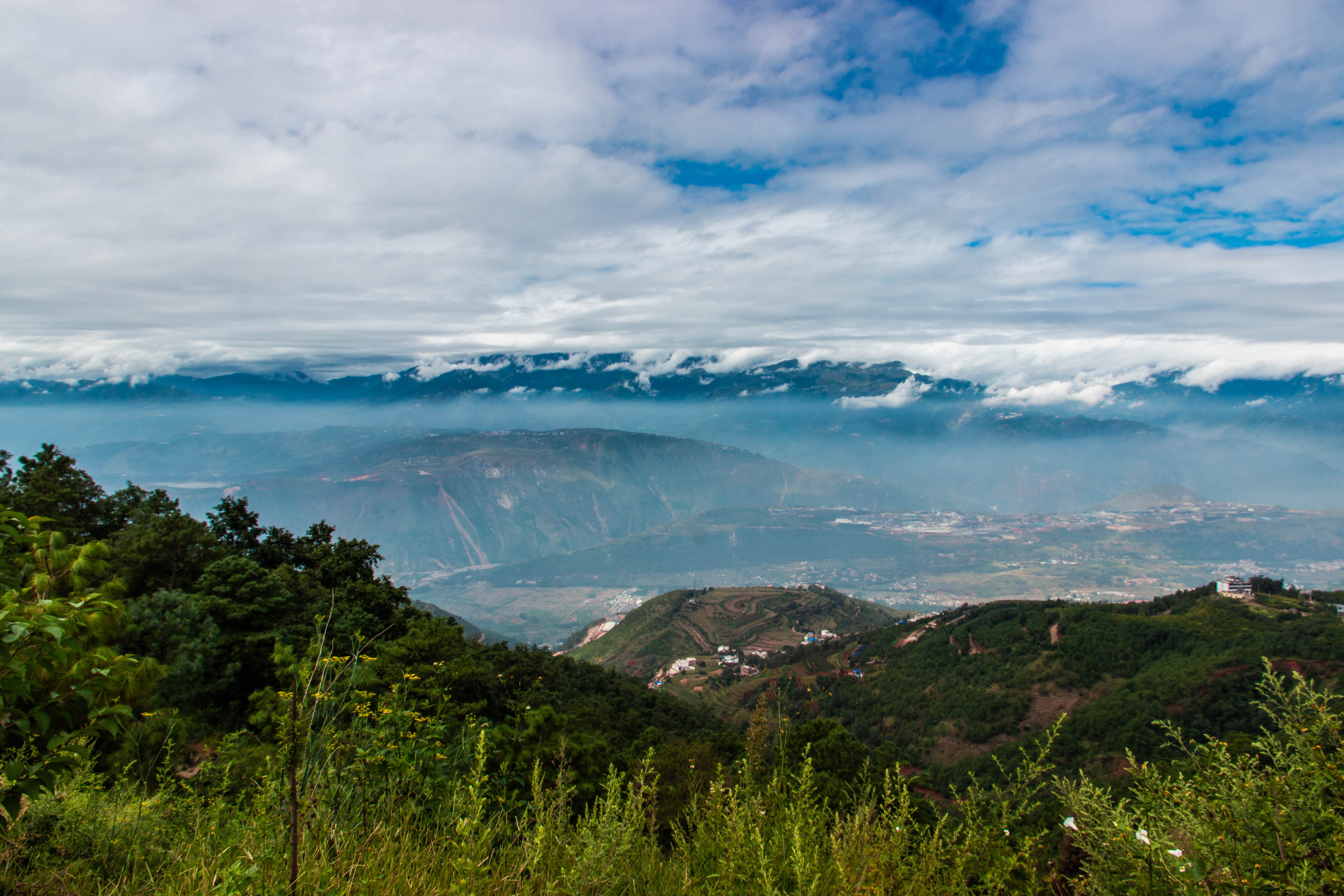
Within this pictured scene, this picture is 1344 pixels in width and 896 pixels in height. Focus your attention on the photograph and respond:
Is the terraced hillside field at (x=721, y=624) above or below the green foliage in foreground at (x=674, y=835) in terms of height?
below

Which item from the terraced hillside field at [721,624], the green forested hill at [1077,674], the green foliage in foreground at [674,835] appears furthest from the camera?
the terraced hillside field at [721,624]

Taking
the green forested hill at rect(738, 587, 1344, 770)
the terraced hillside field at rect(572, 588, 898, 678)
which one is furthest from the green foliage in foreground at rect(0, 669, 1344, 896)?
the terraced hillside field at rect(572, 588, 898, 678)

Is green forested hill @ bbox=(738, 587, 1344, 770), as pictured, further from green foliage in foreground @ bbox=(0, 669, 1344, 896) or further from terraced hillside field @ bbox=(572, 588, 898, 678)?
green foliage in foreground @ bbox=(0, 669, 1344, 896)

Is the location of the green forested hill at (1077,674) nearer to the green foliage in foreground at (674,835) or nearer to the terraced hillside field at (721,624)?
the terraced hillside field at (721,624)

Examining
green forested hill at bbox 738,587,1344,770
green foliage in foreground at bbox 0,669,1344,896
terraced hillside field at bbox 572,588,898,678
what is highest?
green foliage in foreground at bbox 0,669,1344,896

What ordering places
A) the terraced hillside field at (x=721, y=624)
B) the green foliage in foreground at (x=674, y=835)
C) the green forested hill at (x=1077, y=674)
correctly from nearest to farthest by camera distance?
the green foliage in foreground at (x=674, y=835) → the green forested hill at (x=1077, y=674) → the terraced hillside field at (x=721, y=624)

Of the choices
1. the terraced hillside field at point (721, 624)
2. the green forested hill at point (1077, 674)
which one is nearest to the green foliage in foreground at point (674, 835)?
the green forested hill at point (1077, 674)

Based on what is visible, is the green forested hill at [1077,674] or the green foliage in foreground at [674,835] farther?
the green forested hill at [1077,674]
